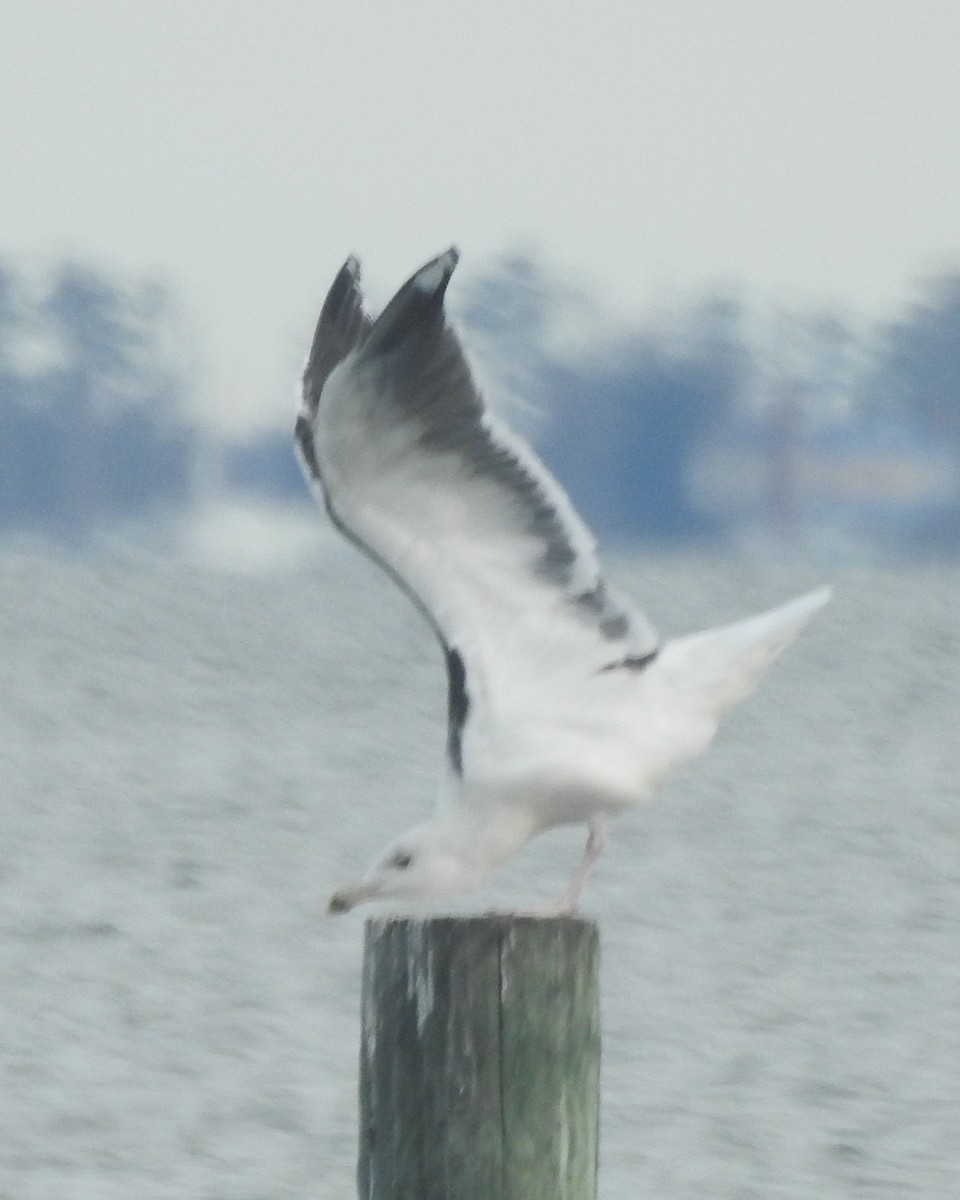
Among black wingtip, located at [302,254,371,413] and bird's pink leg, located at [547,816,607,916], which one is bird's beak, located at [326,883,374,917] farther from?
black wingtip, located at [302,254,371,413]

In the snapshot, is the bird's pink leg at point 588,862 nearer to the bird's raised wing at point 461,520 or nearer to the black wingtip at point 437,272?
the bird's raised wing at point 461,520

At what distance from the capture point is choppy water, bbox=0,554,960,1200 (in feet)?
24.2

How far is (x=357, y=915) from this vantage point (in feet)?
31.4

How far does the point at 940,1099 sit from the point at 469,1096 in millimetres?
4652

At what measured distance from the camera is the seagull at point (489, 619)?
431 centimetres

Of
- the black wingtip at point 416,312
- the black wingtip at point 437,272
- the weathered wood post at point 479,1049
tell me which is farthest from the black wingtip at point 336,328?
the weathered wood post at point 479,1049

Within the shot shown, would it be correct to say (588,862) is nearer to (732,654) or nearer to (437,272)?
(732,654)

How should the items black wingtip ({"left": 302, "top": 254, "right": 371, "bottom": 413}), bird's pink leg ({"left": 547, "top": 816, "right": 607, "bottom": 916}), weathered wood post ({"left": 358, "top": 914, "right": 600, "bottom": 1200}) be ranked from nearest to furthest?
1. weathered wood post ({"left": 358, "top": 914, "right": 600, "bottom": 1200})
2. bird's pink leg ({"left": 547, "top": 816, "right": 607, "bottom": 916})
3. black wingtip ({"left": 302, "top": 254, "right": 371, "bottom": 413})

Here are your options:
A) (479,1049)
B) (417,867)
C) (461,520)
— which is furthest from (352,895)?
(479,1049)

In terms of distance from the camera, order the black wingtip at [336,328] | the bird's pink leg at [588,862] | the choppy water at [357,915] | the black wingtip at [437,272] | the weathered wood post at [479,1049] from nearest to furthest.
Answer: the weathered wood post at [479,1049], the black wingtip at [437,272], the bird's pink leg at [588,862], the black wingtip at [336,328], the choppy water at [357,915]

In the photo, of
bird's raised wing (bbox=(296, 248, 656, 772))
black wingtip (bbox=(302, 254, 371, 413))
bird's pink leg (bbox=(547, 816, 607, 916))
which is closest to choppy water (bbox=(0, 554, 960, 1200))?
bird's pink leg (bbox=(547, 816, 607, 916))

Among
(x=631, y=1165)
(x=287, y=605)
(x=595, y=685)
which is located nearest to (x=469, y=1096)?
(x=595, y=685)

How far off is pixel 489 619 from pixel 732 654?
43 centimetres

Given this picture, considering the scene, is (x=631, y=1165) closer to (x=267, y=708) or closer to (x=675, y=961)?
(x=675, y=961)
